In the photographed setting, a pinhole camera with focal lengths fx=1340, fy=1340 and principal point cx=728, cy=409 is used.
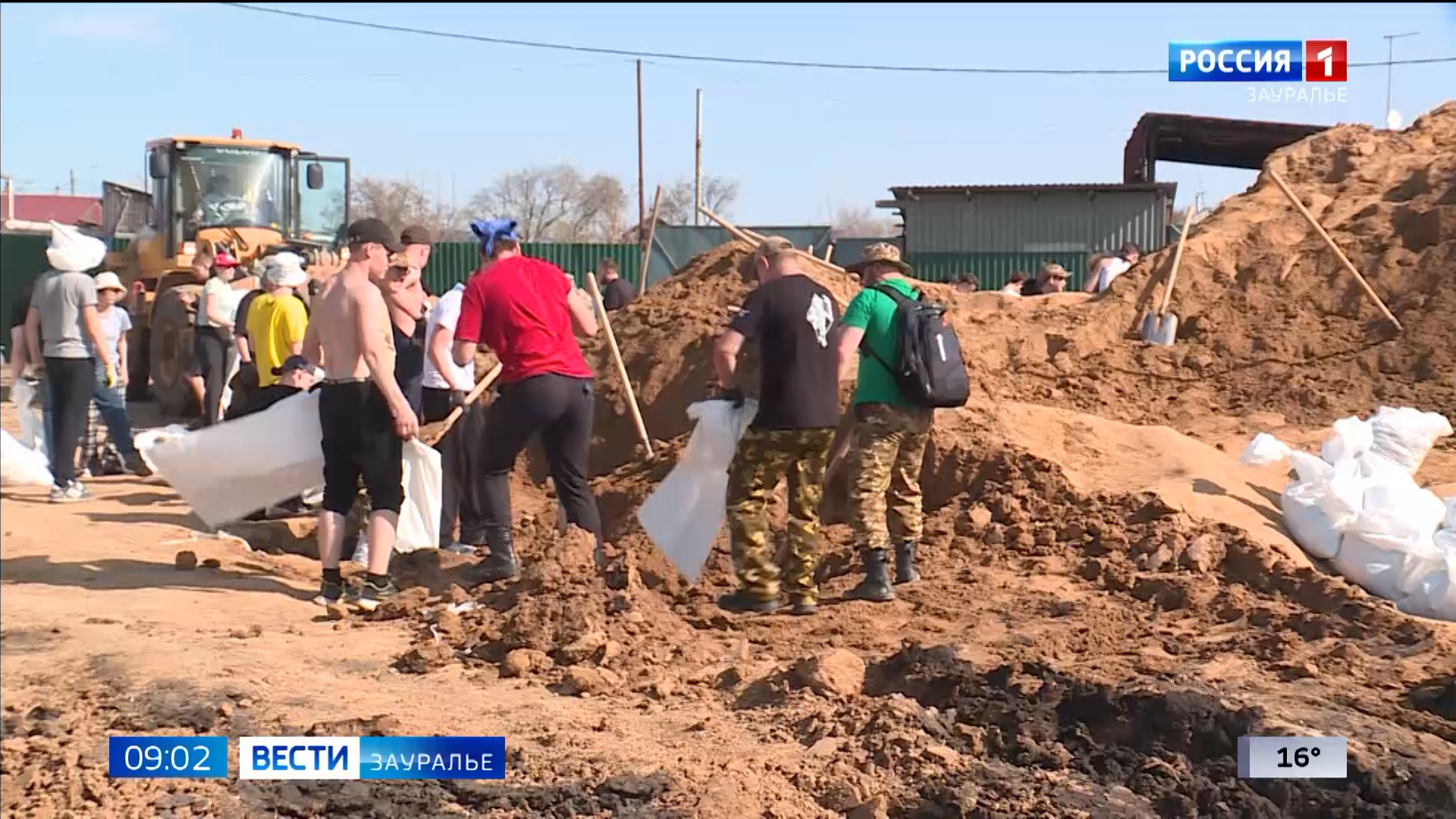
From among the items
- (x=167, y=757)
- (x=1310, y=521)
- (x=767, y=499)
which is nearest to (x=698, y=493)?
(x=767, y=499)

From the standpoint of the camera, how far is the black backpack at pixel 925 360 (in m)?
6.30

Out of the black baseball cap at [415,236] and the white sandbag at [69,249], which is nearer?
the black baseball cap at [415,236]

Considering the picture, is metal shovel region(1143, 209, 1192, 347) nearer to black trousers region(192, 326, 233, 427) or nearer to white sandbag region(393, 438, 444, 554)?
white sandbag region(393, 438, 444, 554)

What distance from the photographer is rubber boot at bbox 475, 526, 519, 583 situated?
6539 millimetres

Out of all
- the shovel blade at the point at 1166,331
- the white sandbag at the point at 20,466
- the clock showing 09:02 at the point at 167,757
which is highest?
the shovel blade at the point at 1166,331

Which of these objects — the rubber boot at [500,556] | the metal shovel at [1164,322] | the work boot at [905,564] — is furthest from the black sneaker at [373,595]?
the metal shovel at [1164,322]

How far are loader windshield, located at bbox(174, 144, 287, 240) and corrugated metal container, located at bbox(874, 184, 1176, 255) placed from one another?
415 inches

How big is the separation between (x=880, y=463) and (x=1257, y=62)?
444cm

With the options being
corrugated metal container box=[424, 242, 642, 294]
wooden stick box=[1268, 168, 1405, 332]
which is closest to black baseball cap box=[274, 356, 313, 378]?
wooden stick box=[1268, 168, 1405, 332]

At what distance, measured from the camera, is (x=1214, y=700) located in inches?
185

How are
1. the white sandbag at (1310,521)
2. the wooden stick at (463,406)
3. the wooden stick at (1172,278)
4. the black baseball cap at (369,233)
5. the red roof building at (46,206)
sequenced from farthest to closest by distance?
the red roof building at (46,206) < the wooden stick at (1172,278) < the wooden stick at (463,406) < the white sandbag at (1310,521) < the black baseball cap at (369,233)

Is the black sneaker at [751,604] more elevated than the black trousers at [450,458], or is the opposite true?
the black trousers at [450,458]

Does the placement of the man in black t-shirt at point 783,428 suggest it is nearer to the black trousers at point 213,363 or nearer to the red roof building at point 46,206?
the black trousers at point 213,363

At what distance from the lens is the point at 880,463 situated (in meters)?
6.43
